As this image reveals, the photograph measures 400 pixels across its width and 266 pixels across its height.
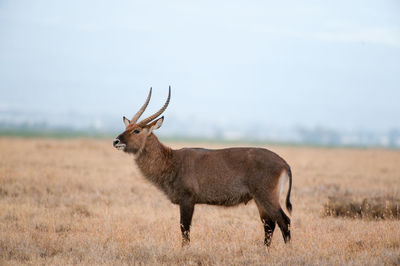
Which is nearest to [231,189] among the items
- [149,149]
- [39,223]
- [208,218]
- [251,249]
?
[251,249]

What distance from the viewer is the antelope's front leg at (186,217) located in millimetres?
8031

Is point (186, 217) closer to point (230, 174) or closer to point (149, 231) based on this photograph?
point (230, 174)

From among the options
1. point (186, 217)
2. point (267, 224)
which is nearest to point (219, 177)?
point (186, 217)

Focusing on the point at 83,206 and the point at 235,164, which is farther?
the point at 83,206

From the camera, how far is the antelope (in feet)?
26.3

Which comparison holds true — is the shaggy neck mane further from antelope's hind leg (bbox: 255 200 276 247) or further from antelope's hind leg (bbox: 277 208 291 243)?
antelope's hind leg (bbox: 277 208 291 243)

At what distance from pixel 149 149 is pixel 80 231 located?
6.75 feet

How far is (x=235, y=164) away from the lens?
8.23 metres

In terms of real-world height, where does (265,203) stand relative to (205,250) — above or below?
above

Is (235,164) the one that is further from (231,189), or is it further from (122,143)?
(122,143)

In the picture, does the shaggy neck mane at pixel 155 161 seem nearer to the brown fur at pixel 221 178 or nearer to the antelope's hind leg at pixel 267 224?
the brown fur at pixel 221 178

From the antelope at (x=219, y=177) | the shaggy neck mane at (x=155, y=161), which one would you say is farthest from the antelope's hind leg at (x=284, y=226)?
the shaggy neck mane at (x=155, y=161)

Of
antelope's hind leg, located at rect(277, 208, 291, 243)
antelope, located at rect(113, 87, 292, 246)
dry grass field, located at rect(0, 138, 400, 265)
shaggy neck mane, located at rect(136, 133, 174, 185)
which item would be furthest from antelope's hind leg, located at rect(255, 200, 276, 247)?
shaggy neck mane, located at rect(136, 133, 174, 185)

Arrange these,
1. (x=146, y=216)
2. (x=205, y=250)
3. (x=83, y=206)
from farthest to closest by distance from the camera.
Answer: (x=83, y=206) → (x=146, y=216) → (x=205, y=250)
